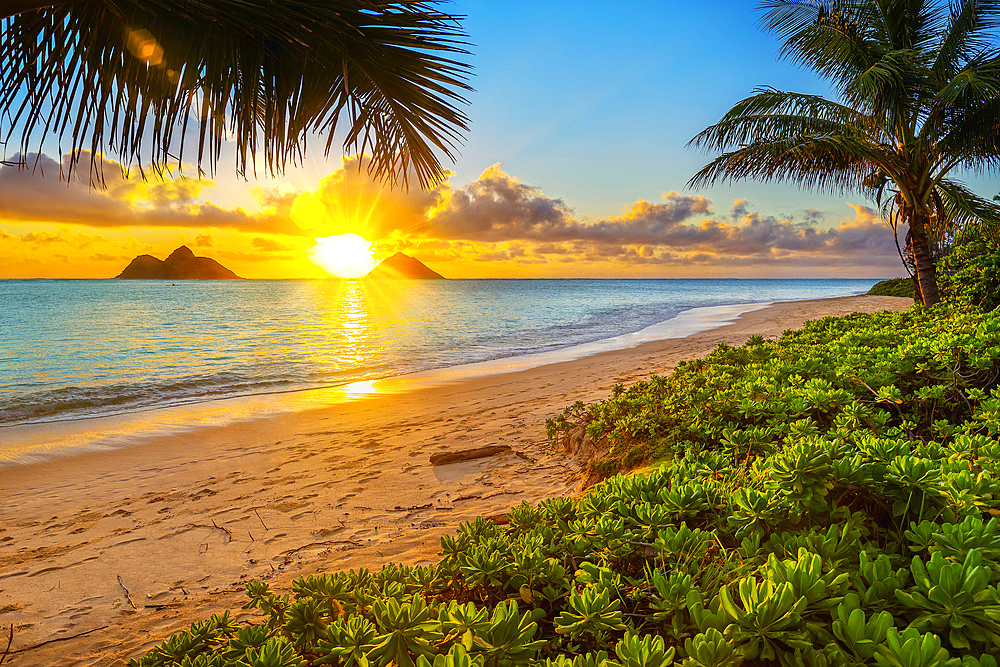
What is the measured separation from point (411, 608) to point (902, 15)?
524 inches

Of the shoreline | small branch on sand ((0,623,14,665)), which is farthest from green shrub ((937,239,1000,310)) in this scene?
small branch on sand ((0,623,14,665))

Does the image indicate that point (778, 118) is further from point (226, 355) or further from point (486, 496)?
point (226, 355)

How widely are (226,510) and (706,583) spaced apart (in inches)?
180

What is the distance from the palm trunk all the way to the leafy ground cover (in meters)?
8.66

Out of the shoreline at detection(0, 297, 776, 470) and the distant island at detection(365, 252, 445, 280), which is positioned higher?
the distant island at detection(365, 252, 445, 280)

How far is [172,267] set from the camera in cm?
15512

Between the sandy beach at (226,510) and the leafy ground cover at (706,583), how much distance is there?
6.22ft

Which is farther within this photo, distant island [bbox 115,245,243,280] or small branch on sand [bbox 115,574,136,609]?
distant island [bbox 115,245,243,280]

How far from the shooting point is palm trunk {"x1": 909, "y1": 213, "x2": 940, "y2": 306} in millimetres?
9078

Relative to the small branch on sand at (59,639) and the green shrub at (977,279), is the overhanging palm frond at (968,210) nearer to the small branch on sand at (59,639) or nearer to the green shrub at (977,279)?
the green shrub at (977,279)

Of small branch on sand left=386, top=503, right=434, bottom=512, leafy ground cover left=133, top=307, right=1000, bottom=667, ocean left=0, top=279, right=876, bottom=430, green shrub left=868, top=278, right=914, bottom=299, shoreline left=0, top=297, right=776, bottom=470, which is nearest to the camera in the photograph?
leafy ground cover left=133, top=307, right=1000, bottom=667

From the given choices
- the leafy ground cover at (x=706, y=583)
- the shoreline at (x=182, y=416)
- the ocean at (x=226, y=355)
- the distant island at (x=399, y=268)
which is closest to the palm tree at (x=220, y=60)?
the leafy ground cover at (x=706, y=583)

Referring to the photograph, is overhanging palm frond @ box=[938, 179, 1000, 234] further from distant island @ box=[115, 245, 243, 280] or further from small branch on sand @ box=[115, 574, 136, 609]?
distant island @ box=[115, 245, 243, 280]

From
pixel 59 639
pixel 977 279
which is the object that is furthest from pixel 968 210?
pixel 59 639
